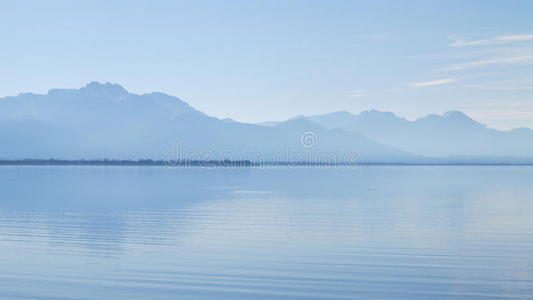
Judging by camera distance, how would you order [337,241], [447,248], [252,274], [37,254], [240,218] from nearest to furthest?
1. [252,274]
2. [37,254]
3. [447,248]
4. [337,241]
5. [240,218]

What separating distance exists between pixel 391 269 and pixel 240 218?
1229 centimetres

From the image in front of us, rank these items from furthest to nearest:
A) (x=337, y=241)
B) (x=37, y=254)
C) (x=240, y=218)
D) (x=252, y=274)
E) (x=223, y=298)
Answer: (x=240, y=218)
(x=337, y=241)
(x=37, y=254)
(x=252, y=274)
(x=223, y=298)

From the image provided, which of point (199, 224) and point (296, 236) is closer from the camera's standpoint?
point (296, 236)

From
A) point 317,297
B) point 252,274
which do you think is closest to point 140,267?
point 252,274

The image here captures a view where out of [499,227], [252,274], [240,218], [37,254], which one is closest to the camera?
[252,274]

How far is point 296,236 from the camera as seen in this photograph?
20.9 m

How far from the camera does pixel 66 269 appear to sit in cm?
1500

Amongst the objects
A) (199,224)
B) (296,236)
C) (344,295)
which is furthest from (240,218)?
(344,295)

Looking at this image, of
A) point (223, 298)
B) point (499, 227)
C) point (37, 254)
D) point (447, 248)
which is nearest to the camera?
point (223, 298)

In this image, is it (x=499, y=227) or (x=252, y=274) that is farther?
(x=499, y=227)

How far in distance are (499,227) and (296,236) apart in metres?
8.25

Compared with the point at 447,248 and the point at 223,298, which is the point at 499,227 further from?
the point at 223,298

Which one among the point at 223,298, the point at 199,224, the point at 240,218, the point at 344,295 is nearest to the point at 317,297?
the point at 344,295

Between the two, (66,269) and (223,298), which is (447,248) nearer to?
(223,298)
